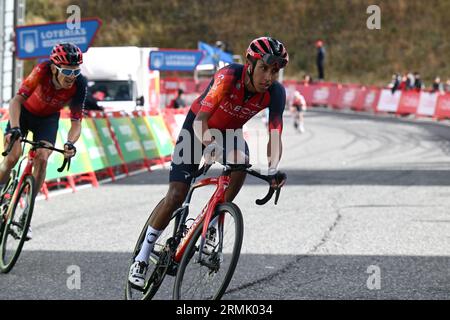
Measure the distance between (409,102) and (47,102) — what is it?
34.2m

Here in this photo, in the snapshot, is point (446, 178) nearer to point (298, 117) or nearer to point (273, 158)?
point (273, 158)

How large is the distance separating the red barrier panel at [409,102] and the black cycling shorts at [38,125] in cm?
3290

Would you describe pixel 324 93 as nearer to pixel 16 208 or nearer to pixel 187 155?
pixel 16 208

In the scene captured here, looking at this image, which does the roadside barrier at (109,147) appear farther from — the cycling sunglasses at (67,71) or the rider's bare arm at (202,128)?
the rider's bare arm at (202,128)

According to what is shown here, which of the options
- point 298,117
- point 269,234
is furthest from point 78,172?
point 298,117

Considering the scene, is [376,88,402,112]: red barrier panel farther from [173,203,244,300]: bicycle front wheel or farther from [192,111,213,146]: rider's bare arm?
[173,203,244,300]: bicycle front wheel

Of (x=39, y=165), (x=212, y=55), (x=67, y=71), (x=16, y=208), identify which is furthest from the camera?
(x=212, y=55)

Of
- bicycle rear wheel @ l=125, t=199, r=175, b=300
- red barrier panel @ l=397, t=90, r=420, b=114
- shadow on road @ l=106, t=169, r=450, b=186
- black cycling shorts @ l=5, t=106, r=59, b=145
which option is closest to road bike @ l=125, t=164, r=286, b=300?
bicycle rear wheel @ l=125, t=199, r=175, b=300

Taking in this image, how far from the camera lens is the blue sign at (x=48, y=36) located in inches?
601

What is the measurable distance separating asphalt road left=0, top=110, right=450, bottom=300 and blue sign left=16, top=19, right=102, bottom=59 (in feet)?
8.09

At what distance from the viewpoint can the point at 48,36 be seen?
15375 millimetres

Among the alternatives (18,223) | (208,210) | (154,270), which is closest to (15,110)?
(18,223)

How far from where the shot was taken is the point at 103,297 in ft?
22.5

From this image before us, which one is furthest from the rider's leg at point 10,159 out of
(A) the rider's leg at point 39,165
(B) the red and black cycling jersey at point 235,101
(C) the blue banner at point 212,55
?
(C) the blue banner at point 212,55
